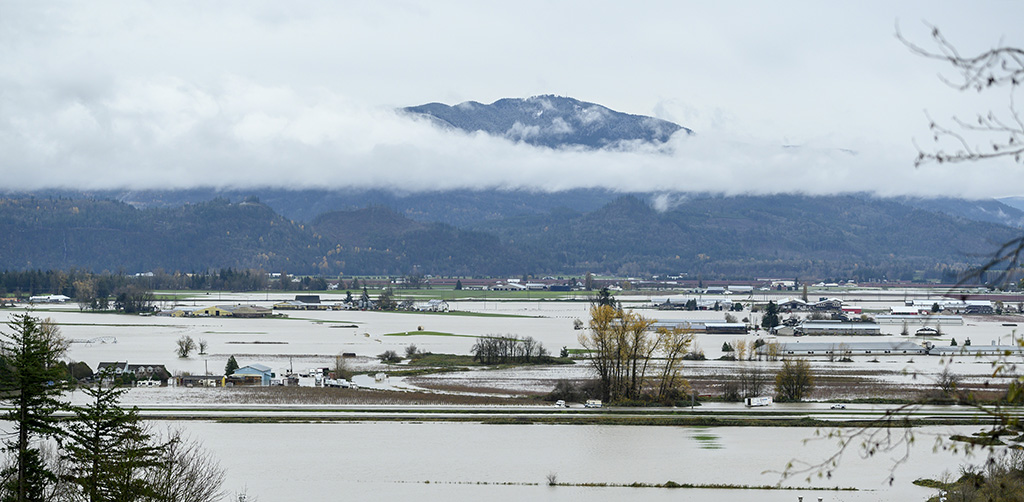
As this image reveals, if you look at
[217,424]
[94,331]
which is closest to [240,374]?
[217,424]

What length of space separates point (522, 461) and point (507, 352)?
3648 cm

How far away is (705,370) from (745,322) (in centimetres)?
4358

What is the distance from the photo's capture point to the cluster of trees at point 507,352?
63.7 meters

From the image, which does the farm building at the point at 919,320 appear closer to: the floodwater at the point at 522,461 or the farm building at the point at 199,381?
the floodwater at the point at 522,461

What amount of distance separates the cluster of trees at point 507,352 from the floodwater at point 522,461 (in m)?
27.7

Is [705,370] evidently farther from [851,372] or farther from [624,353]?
[624,353]

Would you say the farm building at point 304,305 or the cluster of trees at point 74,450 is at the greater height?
the farm building at point 304,305

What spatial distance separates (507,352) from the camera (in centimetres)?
6562

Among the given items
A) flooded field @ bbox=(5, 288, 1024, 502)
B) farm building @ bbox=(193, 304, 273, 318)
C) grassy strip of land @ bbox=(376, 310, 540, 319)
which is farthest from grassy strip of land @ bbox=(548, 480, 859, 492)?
farm building @ bbox=(193, 304, 273, 318)

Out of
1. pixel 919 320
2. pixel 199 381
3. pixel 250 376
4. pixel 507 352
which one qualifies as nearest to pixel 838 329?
pixel 919 320

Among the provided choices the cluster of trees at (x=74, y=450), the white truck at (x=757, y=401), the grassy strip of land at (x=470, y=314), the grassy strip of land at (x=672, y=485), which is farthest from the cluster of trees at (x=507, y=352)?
the cluster of trees at (x=74, y=450)

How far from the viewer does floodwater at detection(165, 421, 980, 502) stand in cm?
2527

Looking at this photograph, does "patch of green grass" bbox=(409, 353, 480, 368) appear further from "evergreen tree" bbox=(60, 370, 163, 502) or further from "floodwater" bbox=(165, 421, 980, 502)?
"evergreen tree" bbox=(60, 370, 163, 502)

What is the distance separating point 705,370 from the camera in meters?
57.5
